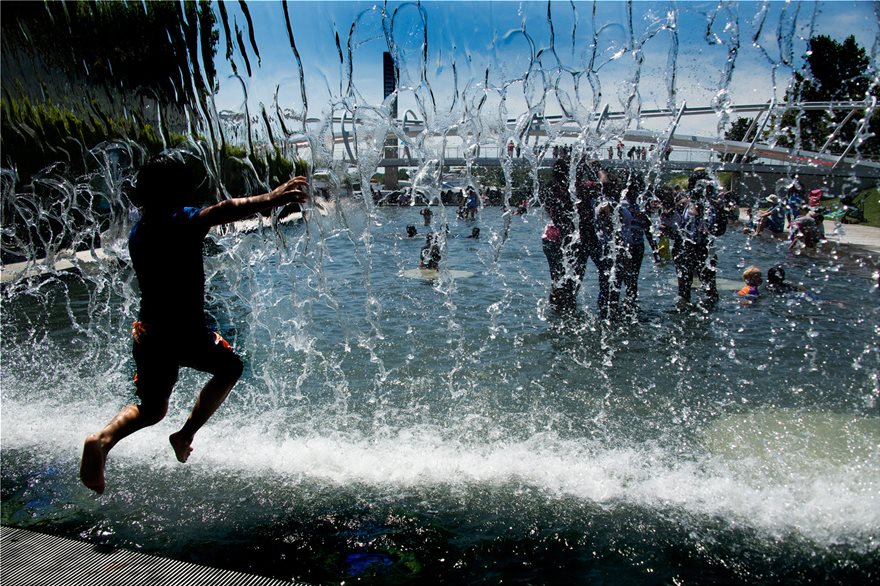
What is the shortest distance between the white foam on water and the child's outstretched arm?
2124 millimetres

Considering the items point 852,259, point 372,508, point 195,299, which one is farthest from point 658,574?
point 852,259

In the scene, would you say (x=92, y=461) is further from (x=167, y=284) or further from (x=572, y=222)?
(x=572, y=222)

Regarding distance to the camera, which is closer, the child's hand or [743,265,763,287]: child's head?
the child's hand

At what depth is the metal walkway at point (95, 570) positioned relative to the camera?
2.81 m

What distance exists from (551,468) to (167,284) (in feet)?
9.25

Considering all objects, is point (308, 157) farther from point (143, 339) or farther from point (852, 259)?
point (852, 259)

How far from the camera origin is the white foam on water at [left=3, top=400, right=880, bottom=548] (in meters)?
3.79

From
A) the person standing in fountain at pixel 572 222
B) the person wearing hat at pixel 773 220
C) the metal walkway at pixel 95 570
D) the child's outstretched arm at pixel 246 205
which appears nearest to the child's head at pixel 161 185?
the child's outstretched arm at pixel 246 205

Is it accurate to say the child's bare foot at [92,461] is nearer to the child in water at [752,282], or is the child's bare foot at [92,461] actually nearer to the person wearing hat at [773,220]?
the child in water at [752,282]

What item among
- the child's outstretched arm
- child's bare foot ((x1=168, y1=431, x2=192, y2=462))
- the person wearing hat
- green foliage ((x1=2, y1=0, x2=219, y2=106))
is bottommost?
the person wearing hat

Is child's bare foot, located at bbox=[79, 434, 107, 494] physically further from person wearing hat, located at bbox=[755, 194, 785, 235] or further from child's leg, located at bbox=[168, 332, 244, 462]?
person wearing hat, located at bbox=[755, 194, 785, 235]

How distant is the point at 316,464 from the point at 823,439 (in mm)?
3982

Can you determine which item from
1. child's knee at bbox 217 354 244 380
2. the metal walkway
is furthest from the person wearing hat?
the metal walkway

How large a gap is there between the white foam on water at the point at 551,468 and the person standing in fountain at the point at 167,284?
4.56 ft
